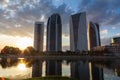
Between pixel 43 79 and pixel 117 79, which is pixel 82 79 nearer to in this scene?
pixel 117 79

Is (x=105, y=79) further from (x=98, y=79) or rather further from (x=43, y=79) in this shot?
(x=43, y=79)

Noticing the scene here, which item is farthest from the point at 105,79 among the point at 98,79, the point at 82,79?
the point at 82,79

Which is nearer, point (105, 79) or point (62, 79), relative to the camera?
point (62, 79)

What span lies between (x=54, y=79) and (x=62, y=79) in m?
1.47

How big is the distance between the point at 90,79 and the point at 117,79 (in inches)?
338

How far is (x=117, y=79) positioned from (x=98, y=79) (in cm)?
596

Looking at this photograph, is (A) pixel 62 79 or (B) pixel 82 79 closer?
(A) pixel 62 79

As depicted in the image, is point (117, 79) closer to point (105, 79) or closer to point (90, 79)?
point (105, 79)

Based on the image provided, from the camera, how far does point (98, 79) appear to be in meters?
60.6

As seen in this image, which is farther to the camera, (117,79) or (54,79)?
(117,79)

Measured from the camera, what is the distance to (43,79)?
113 feet

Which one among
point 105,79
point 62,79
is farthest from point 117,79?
point 62,79

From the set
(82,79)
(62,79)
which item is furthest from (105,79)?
(62,79)

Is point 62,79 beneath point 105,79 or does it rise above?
above
